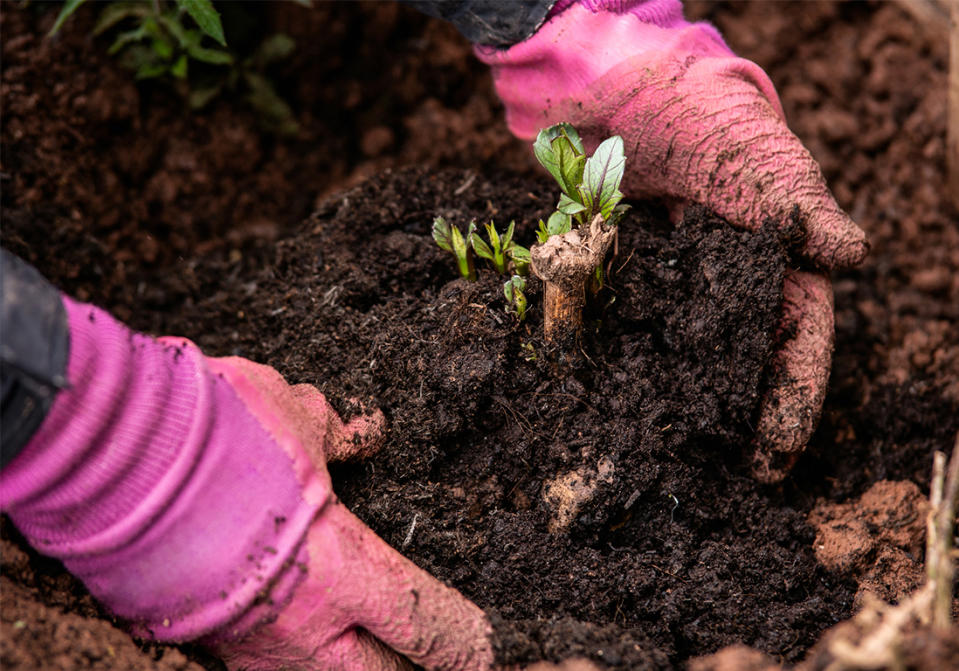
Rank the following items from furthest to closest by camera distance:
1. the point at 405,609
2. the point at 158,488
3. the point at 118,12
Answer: the point at 118,12 → the point at 405,609 → the point at 158,488

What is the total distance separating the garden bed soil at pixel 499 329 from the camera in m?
1.52

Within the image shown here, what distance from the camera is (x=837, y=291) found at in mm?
2336

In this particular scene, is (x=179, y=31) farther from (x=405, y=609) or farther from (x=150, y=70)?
(x=405, y=609)

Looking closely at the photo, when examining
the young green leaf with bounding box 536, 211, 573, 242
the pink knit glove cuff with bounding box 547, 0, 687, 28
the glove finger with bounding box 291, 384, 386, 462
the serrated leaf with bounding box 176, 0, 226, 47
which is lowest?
the glove finger with bounding box 291, 384, 386, 462

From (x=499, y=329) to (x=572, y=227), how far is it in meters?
0.26

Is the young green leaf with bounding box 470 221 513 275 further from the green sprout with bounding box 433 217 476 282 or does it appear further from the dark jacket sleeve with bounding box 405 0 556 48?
the dark jacket sleeve with bounding box 405 0 556 48

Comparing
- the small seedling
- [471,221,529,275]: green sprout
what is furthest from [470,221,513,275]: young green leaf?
the small seedling

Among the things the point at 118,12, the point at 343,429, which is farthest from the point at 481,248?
the point at 118,12

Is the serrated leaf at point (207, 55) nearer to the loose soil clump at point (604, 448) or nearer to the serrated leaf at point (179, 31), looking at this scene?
the serrated leaf at point (179, 31)

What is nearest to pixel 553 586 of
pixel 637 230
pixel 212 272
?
pixel 637 230

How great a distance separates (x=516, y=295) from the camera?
62.6 inches

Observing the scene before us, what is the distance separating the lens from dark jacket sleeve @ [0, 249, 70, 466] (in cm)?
111

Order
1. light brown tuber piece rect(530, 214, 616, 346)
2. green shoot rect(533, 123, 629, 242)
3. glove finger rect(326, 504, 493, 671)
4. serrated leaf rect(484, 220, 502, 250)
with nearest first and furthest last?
glove finger rect(326, 504, 493, 671)
light brown tuber piece rect(530, 214, 616, 346)
green shoot rect(533, 123, 629, 242)
serrated leaf rect(484, 220, 502, 250)

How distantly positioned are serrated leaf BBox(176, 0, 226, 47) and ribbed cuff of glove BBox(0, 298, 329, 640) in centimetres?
91
